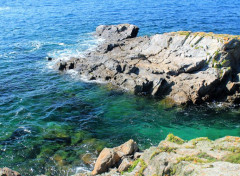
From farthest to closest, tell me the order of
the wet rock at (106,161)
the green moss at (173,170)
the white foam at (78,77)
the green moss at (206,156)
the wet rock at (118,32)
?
the wet rock at (118,32), the white foam at (78,77), the wet rock at (106,161), the green moss at (206,156), the green moss at (173,170)

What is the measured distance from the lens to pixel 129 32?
209 feet

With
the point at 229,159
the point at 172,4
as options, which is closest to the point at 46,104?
the point at 229,159

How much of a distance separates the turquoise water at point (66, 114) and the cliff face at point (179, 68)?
255 centimetres

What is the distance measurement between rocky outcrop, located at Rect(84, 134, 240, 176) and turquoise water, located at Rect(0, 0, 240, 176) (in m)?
8.13

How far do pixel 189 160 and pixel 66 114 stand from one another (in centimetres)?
2297

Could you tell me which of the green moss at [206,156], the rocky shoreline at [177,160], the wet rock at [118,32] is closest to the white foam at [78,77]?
the wet rock at [118,32]

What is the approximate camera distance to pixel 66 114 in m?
35.7

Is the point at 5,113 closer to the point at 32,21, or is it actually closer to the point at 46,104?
the point at 46,104

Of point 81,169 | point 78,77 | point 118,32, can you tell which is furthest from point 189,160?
point 118,32

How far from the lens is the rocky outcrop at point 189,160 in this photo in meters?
14.9

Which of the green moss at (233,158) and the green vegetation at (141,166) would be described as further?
the green vegetation at (141,166)

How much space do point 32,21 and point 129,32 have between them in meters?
39.1

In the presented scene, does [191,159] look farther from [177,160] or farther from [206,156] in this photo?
[206,156]

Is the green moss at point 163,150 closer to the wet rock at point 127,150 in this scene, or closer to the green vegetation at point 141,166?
the green vegetation at point 141,166
